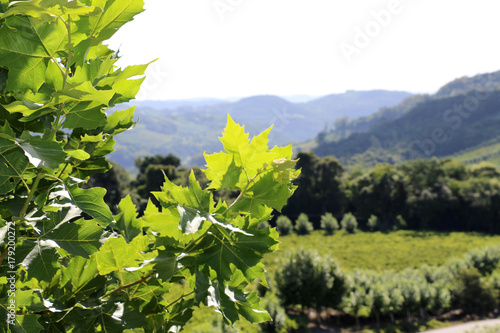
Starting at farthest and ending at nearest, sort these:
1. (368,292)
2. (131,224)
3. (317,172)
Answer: (317,172)
(368,292)
(131,224)

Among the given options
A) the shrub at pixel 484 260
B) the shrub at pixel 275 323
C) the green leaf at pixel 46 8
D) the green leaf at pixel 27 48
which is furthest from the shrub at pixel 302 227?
the green leaf at pixel 46 8

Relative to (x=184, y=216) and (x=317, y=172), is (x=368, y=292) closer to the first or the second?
(x=184, y=216)

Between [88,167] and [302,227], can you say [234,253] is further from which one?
[302,227]

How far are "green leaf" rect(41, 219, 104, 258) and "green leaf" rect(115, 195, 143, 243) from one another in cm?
30

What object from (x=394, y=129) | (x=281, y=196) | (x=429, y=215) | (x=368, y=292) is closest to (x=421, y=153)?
(x=394, y=129)

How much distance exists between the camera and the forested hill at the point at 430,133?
4751 inches

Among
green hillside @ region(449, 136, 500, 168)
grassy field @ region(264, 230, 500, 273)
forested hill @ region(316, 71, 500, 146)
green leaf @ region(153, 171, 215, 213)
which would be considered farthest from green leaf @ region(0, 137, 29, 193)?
forested hill @ region(316, 71, 500, 146)

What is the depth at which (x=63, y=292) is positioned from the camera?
1.23 meters

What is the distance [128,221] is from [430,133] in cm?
14402

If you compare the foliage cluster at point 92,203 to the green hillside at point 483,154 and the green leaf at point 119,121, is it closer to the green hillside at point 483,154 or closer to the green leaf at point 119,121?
the green leaf at point 119,121

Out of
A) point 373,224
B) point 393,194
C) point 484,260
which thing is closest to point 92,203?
point 484,260

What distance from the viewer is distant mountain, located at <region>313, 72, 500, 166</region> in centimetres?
12050

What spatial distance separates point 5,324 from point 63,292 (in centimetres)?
24

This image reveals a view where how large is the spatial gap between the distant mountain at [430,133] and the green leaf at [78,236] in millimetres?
117034
